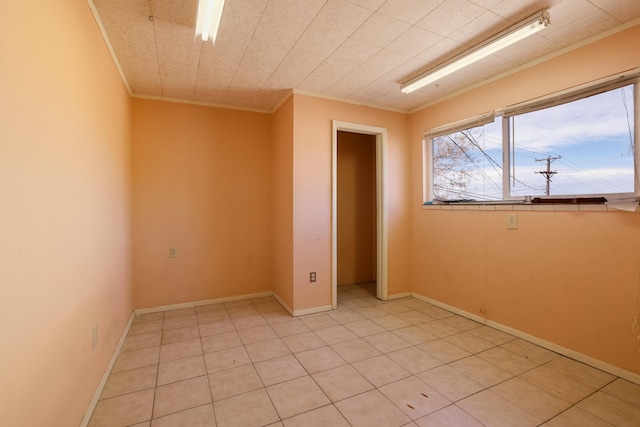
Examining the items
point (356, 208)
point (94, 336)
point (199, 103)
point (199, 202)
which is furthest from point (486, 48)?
point (94, 336)

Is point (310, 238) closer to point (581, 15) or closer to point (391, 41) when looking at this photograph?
point (391, 41)

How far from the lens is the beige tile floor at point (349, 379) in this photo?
5.55ft

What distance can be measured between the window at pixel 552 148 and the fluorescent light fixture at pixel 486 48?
71 cm

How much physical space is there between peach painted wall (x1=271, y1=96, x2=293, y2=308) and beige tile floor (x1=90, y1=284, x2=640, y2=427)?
0.62 meters

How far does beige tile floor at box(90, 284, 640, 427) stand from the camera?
1692 mm

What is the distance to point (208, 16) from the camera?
1832 millimetres

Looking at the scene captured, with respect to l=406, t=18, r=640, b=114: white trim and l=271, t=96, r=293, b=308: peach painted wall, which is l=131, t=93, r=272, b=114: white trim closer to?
l=271, t=96, r=293, b=308: peach painted wall

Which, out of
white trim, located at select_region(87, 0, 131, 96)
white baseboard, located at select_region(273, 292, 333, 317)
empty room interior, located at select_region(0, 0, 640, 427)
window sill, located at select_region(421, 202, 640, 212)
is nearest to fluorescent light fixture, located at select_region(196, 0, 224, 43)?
empty room interior, located at select_region(0, 0, 640, 427)

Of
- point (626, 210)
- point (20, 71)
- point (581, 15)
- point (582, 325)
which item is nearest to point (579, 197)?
point (626, 210)

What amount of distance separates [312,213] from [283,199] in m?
0.44

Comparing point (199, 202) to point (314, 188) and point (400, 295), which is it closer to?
point (314, 188)

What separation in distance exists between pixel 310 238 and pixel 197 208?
1.49m

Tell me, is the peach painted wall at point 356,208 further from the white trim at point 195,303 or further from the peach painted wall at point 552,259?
the peach painted wall at point 552,259

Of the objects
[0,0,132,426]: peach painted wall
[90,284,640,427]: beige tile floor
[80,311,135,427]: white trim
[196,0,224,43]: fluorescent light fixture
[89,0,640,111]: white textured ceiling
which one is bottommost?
[90,284,640,427]: beige tile floor
